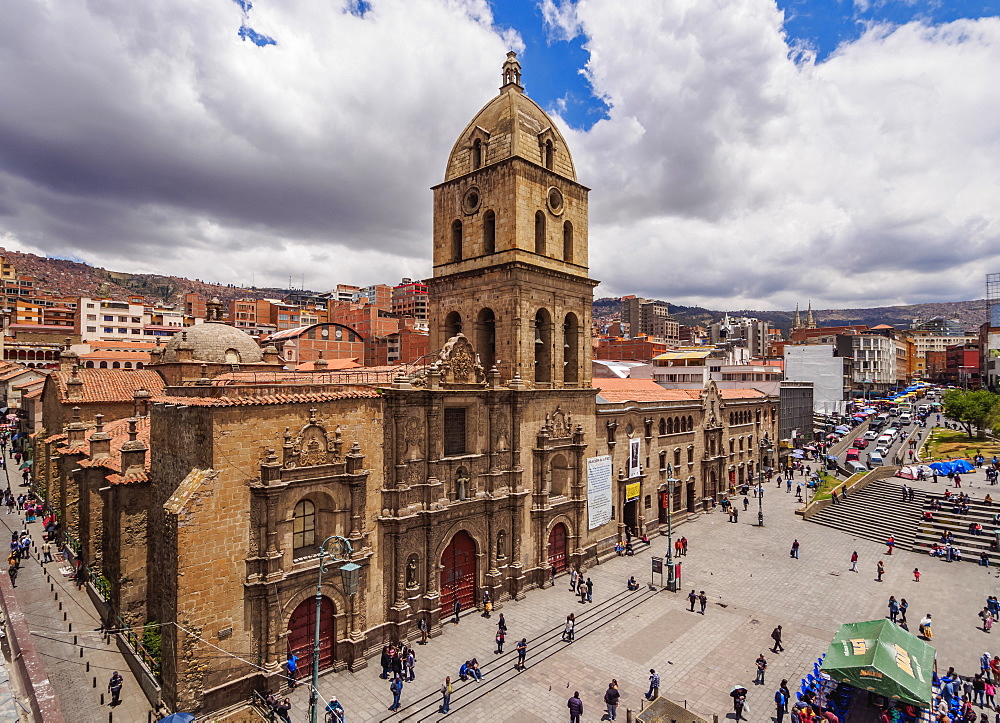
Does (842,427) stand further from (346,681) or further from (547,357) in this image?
(346,681)

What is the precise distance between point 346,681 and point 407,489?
26.7ft

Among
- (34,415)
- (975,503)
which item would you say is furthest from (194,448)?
(975,503)

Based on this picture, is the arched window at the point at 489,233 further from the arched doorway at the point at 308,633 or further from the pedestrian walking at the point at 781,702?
the pedestrian walking at the point at 781,702

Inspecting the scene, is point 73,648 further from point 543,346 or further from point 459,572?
point 543,346

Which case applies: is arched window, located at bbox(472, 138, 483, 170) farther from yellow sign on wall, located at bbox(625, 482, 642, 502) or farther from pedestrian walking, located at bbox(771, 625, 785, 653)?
pedestrian walking, located at bbox(771, 625, 785, 653)

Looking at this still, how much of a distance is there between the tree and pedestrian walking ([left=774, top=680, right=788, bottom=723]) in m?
59.3

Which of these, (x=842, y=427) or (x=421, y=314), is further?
(x=421, y=314)

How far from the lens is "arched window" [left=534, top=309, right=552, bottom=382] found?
31.6 metres

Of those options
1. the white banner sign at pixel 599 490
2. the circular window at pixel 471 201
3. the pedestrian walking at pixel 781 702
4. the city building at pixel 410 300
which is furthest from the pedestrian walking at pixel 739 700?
the city building at pixel 410 300

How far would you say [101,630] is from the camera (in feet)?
78.6

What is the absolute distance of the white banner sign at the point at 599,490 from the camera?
3438 centimetres

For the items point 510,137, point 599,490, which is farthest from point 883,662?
point 510,137

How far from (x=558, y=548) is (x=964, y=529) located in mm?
31143

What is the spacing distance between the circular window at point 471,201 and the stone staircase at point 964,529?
132ft
